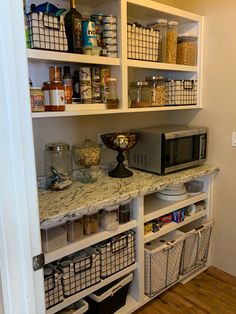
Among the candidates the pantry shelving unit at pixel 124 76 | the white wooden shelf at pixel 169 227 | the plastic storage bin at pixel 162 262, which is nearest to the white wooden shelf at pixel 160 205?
the pantry shelving unit at pixel 124 76

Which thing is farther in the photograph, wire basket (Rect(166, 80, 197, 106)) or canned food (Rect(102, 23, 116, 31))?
wire basket (Rect(166, 80, 197, 106))

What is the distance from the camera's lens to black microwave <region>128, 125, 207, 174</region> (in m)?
1.92

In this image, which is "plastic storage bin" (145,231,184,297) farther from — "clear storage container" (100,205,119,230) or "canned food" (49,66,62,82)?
"canned food" (49,66,62,82)

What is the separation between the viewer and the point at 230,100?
2.06 metres

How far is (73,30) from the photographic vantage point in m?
1.58

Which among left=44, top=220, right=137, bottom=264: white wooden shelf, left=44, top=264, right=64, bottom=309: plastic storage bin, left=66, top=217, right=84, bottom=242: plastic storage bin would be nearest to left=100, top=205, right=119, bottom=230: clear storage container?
left=44, top=220, right=137, bottom=264: white wooden shelf

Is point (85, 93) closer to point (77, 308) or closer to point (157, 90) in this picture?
A: point (157, 90)

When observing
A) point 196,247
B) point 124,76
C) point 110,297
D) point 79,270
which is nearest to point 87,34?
point 124,76

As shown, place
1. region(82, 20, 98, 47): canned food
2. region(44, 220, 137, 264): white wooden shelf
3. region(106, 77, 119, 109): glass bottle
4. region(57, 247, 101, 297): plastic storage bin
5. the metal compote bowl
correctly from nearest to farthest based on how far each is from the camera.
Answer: region(44, 220, 137, 264): white wooden shelf → region(57, 247, 101, 297): plastic storage bin → region(82, 20, 98, 47): canned food → region(106, 77, 119, 109): glass bottle → the metal compote bowl

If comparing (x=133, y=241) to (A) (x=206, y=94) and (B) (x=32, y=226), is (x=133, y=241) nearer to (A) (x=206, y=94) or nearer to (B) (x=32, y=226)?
(B) (x=32, y=226)

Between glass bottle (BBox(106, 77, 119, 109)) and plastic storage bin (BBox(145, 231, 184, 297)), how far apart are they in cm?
94

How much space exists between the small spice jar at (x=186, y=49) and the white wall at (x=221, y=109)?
0.31ft

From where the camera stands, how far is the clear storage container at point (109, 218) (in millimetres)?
1604

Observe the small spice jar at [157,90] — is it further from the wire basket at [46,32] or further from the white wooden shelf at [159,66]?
the wire basket at [46,32]
